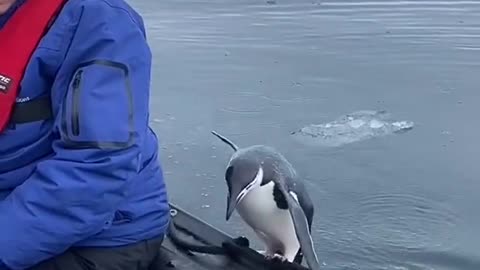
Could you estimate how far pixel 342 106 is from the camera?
4.48 meters

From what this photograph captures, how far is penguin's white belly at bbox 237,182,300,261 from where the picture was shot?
2.56m

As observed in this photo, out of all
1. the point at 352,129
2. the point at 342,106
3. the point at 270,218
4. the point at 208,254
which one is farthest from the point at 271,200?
the point at 342,106

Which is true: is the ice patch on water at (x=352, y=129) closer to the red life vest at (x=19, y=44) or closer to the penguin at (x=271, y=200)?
the penguin at (x=271, y=200)

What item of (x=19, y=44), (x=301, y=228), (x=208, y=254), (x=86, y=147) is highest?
(x=19, y=44)

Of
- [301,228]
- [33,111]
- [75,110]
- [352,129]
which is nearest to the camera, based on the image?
[75,110]

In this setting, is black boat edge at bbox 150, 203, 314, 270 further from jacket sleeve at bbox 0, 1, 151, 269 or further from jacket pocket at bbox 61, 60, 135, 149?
jacket pocket at bbox 61, 60, 135, 149

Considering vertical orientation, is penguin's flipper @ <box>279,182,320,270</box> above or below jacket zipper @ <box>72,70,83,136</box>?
below

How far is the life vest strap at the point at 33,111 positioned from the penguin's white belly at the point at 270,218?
694mm

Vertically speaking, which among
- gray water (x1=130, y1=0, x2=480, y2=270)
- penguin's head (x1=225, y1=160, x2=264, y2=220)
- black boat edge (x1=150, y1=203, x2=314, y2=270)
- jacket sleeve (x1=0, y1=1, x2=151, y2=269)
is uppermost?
jacket sleeve (x1=0, y1=1, x2=151, y2=269)

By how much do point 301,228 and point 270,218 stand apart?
13 cm

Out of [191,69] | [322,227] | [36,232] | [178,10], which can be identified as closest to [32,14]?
[36,232]

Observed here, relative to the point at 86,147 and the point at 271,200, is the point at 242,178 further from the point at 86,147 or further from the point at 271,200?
the point at 86,147

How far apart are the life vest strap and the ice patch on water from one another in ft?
6.88

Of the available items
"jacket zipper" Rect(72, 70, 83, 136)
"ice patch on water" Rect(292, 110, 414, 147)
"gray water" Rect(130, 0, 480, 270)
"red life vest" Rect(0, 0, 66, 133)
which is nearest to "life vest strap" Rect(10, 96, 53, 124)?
"red life vest" Rect(0, 0, 66, 133)
